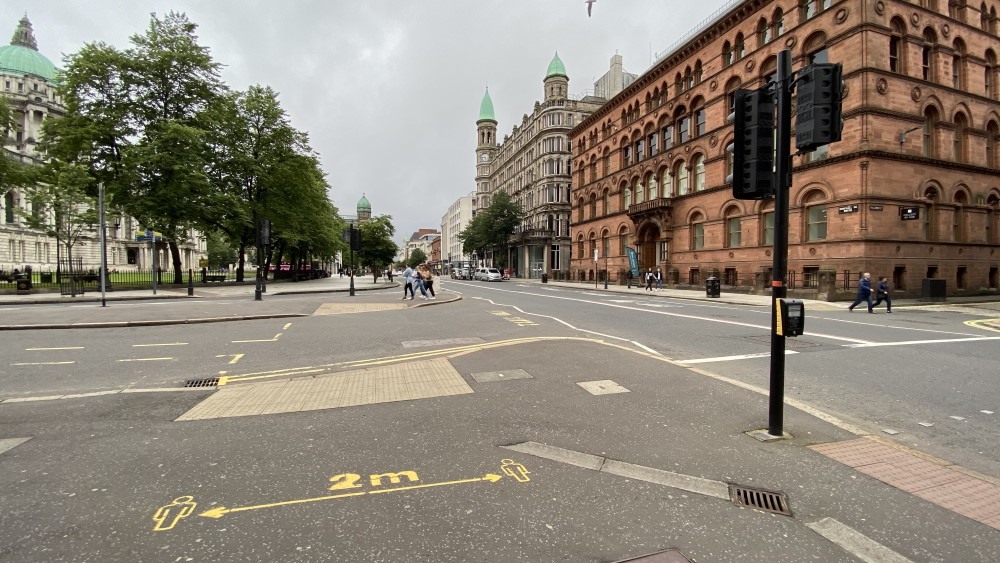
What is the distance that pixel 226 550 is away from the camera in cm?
267

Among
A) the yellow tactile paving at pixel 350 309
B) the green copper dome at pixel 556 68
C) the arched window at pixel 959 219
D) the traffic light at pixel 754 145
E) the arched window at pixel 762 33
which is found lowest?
the yellow tactile paving at pixel 350 309

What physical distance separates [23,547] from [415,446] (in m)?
2.55

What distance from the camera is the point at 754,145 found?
4723 mm

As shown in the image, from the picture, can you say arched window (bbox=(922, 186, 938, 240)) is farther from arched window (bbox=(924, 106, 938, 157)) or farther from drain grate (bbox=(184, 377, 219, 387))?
drain grate (bbox=(184, 377, 219, 387))

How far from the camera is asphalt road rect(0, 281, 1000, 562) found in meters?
2.79

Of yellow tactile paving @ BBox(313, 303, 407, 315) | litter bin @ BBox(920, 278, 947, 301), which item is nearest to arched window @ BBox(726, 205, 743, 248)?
litter bin @ BBox(920, 278, 947, 301)

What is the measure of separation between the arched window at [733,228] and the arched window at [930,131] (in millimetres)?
10262

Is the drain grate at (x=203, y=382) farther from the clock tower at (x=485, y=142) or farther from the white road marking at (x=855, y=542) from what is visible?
the clock tower at (x=485, y=142)

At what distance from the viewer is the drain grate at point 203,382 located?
672 cm

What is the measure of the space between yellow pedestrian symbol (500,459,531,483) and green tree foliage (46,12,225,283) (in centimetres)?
3235

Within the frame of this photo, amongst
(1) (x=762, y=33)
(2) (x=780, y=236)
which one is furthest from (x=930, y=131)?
(2) (x=780, y=236)

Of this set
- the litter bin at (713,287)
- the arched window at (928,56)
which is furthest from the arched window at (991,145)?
the litter bin at (713,287)

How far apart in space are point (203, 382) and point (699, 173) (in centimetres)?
3812

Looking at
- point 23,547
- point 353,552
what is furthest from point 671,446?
point 23,547
